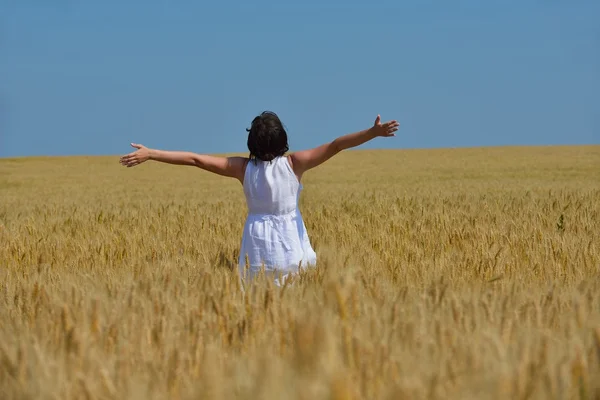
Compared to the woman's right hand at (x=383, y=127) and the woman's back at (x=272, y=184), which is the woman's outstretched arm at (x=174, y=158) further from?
the woman's right hand at (x=383, y=127)

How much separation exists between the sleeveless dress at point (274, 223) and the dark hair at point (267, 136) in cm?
5

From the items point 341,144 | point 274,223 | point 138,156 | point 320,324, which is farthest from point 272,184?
point 320,324

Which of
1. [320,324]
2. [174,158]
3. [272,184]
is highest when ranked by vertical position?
[174,158]

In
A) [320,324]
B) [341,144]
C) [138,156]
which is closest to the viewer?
[320,324]

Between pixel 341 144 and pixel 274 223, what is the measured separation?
65 centimetres

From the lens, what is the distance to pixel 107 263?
5.13m

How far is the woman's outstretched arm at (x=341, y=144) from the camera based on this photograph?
367cm

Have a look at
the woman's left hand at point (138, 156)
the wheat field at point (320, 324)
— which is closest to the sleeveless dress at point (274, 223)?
the wheat field at point (320, 324)

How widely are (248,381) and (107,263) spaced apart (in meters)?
3.98

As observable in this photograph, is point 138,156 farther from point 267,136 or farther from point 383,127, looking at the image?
point 383,127

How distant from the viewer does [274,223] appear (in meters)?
4.12

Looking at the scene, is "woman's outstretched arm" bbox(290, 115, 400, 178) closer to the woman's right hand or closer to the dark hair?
the woman's right hand

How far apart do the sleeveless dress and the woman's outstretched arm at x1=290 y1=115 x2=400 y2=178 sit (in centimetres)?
10

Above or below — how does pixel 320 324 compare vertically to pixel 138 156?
below
